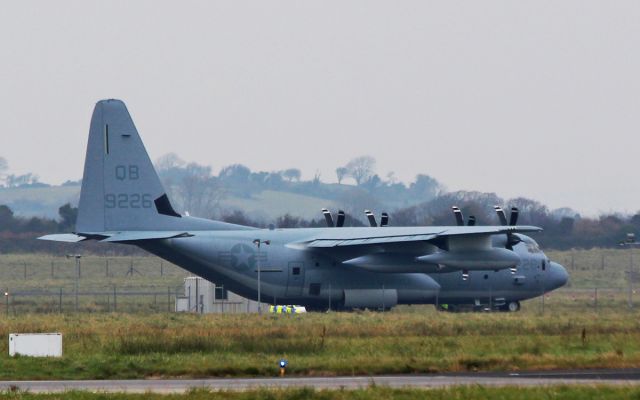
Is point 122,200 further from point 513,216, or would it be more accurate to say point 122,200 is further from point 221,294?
point 513,216

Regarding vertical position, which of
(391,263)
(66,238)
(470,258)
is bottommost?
(391,263)

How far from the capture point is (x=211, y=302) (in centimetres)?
6231

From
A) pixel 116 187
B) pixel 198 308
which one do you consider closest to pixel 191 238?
pixel 116 187

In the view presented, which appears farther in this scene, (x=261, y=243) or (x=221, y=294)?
(x=221, y=294)

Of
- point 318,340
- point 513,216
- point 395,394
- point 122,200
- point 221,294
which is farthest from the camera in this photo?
point 221,294

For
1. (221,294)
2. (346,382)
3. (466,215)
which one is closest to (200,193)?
(466,215)

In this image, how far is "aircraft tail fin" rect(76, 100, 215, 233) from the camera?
53.7 m

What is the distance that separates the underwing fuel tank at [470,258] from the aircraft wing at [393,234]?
0.95 meters

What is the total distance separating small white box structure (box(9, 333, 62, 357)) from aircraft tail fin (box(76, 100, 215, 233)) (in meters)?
17.1

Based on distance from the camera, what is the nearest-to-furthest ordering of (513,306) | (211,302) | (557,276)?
(557,276) < (513,306) < (211,302)

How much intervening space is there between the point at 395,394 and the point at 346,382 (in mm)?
3808

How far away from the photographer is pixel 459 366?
1326 inches

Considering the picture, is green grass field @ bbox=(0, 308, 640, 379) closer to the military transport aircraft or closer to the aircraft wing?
the military transport aircraft

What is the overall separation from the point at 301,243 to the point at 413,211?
4685 centimetres
